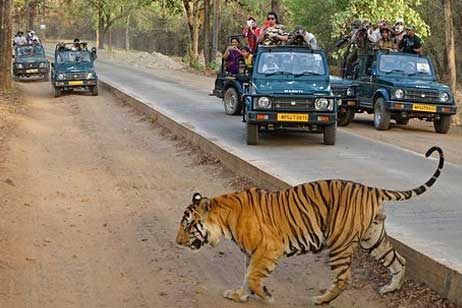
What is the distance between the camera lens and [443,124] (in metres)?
17.5

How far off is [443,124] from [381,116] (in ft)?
5.05

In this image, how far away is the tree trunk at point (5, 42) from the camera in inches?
1055

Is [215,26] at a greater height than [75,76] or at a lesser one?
greater

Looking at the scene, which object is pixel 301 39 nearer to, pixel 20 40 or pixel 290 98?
pixel 290 98

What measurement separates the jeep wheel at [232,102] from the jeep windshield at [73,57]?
10150 millimetres

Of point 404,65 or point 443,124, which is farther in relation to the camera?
point 404,65

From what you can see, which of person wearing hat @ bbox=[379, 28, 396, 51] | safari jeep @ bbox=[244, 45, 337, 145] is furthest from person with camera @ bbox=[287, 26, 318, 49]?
person wearing hat @ bbox=[379, 28, 396, 51]

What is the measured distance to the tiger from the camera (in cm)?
579

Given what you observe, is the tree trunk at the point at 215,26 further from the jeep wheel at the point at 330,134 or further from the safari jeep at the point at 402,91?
the jeep wheel at the point at 330,134

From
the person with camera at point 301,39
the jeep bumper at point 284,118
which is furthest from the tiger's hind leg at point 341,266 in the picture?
the person with camera at point 301,39

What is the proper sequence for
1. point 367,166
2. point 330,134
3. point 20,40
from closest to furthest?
1. point 367,166
2. point 330,134
3. point 20,40

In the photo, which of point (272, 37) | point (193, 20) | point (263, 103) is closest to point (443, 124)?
point (272, 37)

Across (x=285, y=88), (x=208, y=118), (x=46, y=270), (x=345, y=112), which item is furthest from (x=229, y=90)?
(x=46, y=270)

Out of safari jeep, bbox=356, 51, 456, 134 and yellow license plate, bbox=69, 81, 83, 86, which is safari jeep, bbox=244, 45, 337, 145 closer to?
safari jeep, bbox=356, 51, 456, 134
